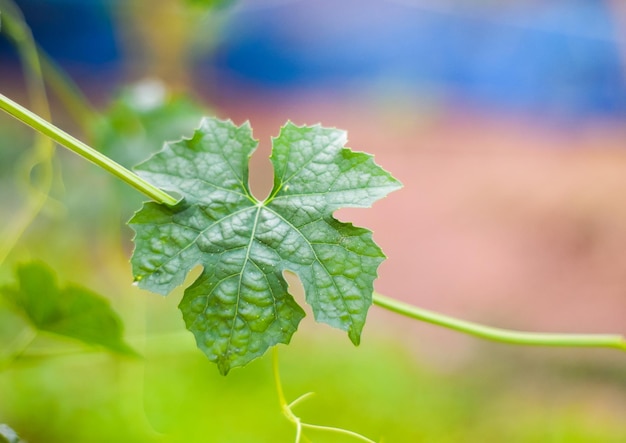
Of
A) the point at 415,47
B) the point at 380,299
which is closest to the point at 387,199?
the point at 415,47

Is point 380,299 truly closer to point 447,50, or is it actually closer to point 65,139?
point 65,139

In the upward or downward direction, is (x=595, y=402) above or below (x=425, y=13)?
below

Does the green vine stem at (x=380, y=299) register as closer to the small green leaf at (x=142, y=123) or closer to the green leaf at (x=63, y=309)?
the green leaf at (x=63, y=309)

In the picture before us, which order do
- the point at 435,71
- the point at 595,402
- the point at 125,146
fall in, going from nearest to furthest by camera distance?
the point at 125,146 < the point at 595,402 < the point at 435,71

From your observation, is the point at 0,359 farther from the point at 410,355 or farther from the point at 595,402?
the point at 595,402

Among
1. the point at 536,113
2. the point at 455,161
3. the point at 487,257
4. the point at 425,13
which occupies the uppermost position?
the point at 425,13

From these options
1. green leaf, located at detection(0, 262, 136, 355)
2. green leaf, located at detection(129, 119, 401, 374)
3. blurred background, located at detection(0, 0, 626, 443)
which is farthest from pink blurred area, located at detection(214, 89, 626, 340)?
green leaf, located at detection(129, 119, 401, 374)

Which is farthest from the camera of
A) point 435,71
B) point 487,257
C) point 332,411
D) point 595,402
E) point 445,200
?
point 435,71

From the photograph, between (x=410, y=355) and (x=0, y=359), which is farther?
(x=410, y=355)

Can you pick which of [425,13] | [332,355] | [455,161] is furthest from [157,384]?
[425,13]
